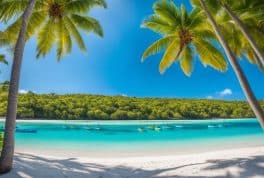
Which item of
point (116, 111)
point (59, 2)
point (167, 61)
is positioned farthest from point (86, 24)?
point (116, 111)

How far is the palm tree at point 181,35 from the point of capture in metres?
15.8

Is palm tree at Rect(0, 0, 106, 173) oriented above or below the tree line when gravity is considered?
above

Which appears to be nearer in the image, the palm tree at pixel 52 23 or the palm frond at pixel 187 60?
the palm tree at pixel 52 23

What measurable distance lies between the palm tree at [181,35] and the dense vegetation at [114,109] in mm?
23065

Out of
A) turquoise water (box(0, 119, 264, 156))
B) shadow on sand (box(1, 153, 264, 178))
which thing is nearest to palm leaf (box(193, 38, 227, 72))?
turquoise water (box(0, 119, 264, 156))

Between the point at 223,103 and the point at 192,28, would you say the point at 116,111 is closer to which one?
the point at 223,103

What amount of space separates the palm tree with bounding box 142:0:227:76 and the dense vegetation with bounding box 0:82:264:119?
23065 millimetres

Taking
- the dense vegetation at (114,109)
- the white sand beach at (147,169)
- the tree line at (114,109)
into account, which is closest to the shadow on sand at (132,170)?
the white sand beach at (147,169)

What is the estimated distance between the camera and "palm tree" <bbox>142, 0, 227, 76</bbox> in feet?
51.8

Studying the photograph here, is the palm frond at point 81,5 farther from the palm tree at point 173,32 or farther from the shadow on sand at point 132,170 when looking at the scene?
the shadow on sand at point 132,170

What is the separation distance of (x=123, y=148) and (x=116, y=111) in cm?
2350

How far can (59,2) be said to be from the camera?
1466cm

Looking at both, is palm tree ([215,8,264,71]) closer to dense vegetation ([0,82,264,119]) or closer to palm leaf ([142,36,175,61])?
palm leaf ([142,36,175,61])

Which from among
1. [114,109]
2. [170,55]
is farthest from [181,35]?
[114,109]
